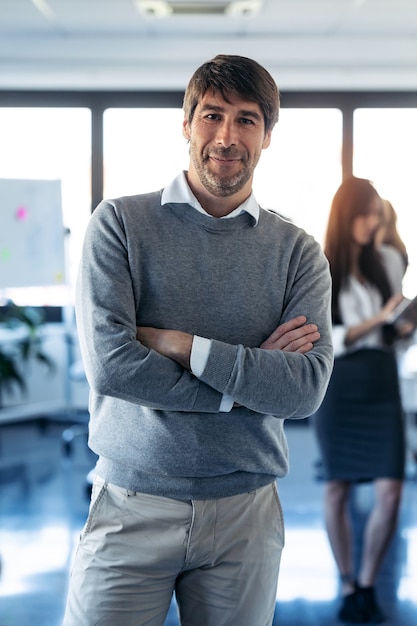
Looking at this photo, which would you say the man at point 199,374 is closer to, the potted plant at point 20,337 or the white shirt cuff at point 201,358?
the white shirt cuff at point 201,358

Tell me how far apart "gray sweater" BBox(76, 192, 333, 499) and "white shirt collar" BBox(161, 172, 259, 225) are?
0.05 ft

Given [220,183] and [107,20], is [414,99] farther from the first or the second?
[220,183]

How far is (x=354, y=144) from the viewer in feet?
20.4

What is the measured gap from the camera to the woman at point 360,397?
2.71 m

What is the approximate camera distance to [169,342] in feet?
4.74

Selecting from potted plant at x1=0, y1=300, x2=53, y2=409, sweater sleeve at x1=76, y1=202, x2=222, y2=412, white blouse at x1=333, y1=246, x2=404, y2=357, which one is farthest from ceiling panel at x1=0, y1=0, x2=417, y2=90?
sweater sleeve at x1=76, y1=202, x2=222, y2=412

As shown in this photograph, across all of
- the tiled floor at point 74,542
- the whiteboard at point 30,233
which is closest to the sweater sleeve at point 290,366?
the tiled floor at point 74,542

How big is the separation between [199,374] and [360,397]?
1.46m

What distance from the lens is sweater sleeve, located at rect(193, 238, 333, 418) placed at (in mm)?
1429

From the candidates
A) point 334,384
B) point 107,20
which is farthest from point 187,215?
point 107,20

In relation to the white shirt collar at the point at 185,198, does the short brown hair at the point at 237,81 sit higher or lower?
higher

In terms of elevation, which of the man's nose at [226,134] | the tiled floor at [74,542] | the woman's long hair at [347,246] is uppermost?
the man's nose at [226,134]

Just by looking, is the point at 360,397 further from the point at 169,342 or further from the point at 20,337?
the point at 20,337

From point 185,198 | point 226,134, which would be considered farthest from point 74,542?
point 226,134
